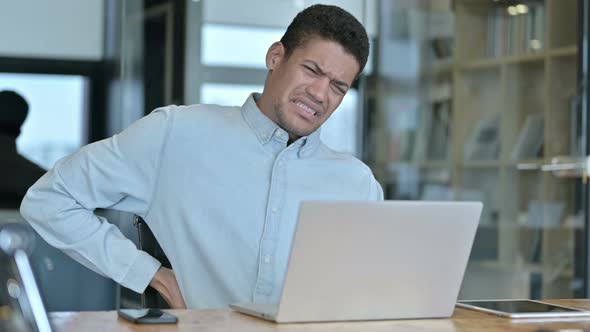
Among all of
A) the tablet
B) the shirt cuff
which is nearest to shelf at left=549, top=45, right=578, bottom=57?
the tablet

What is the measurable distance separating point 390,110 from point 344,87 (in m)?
1.84

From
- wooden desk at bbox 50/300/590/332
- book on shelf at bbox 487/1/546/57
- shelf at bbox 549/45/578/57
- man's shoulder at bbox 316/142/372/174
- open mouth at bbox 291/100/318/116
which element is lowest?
wooden desk at bbox 50/300/590/332

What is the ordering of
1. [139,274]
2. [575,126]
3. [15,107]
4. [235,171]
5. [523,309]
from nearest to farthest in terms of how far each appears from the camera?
[523,309] → [139,274] → [235,171] → [15,107] → [575,126]

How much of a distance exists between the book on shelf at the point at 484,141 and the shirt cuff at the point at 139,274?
231 cm

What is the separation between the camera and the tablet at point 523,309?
1.91 metres

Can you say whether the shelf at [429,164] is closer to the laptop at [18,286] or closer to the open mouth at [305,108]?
the open mouth at [305,108]

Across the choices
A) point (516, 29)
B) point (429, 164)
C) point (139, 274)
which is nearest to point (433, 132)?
point (429, 164)

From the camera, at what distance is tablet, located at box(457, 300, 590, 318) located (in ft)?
6.26

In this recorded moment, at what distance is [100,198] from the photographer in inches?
89.0

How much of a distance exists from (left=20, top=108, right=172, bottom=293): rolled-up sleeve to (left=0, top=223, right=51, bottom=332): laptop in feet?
3.10

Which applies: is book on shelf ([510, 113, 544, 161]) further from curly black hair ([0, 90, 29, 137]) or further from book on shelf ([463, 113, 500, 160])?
curly black hair ([0, 90, 29, 137])

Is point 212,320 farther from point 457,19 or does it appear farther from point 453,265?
point 457,19

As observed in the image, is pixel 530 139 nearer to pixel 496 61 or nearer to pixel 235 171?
pixel 496 61

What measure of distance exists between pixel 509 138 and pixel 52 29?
6.26ft
